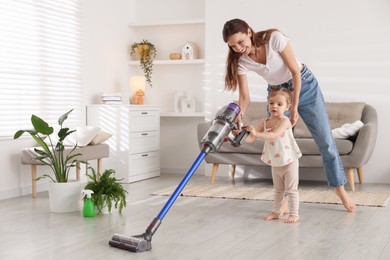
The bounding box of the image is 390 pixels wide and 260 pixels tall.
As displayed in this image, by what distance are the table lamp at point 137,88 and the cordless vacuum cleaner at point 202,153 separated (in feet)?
12.0

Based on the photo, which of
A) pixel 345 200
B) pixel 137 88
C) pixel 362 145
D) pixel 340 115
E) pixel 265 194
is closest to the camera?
pixel 345 200

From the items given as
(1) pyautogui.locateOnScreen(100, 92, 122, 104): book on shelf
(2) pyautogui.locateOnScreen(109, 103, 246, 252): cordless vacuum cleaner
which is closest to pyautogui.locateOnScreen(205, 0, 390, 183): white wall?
(1) pyautogui.locateOnScreen(100, 92, 122, 104): book on shelf

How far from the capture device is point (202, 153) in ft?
8.88

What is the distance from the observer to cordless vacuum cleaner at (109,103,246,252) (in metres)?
2.69

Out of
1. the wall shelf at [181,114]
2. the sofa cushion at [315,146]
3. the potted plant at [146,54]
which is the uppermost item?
the potted plant at [146,54]

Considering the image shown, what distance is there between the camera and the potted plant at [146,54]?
652 cm

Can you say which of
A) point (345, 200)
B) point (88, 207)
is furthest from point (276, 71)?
point (88, 207)

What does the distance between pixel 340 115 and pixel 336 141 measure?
534 mm

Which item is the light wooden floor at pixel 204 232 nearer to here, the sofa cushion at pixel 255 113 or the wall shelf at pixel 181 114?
the sofa cushion at pixel 255 113

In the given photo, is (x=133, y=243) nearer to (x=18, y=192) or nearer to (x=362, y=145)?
(x=18, y=192)

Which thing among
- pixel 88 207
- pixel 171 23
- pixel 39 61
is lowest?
pixel 88 207

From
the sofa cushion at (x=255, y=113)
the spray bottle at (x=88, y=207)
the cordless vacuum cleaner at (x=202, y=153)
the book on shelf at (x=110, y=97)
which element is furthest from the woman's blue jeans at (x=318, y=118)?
the book on shelf at (x=110, y=97)

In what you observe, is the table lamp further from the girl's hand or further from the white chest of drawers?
the girl's hand

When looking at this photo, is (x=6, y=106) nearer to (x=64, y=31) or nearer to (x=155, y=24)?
(x=64, y=31)
